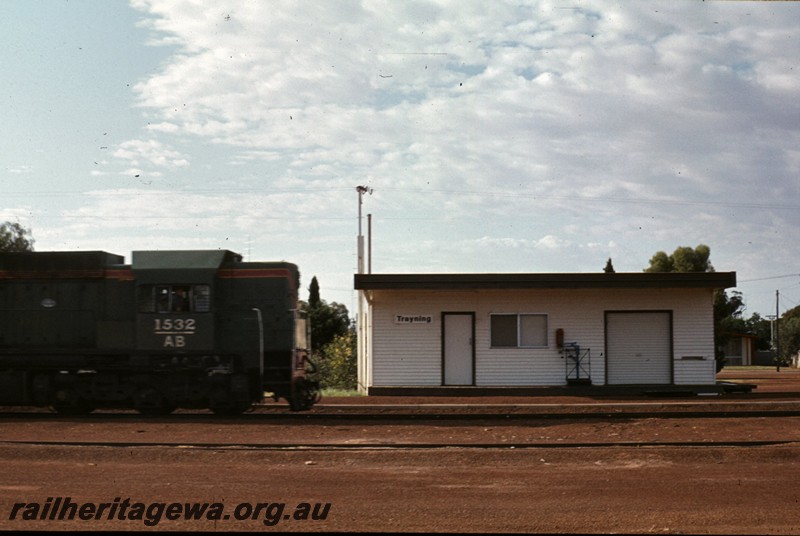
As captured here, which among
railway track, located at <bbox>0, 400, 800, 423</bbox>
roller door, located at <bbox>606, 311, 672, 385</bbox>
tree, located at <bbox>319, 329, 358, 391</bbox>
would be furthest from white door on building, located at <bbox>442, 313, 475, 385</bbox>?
tree, located at <bbox>319, 329, 358, 391</bbox>

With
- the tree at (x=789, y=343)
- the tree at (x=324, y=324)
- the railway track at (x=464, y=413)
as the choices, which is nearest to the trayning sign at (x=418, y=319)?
the railway track at (x=464, y=413)

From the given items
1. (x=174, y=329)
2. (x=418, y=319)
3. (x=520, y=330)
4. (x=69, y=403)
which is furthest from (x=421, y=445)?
(x=520, y=330)

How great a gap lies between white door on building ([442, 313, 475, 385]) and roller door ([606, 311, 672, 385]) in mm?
4443

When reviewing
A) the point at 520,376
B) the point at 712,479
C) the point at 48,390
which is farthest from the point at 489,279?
the point at 712,479

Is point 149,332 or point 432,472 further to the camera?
point 149,332

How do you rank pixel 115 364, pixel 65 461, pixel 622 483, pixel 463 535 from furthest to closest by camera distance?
pixel 115 364 → pixel 65 461 → pixel 622 483 → pixel 463 535

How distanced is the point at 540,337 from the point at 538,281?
2029 mm

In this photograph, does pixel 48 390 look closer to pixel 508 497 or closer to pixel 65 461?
pixel 65 461

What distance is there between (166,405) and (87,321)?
8.58 feet

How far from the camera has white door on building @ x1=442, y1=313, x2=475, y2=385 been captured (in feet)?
89.4

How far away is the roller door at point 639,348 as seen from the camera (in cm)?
2731

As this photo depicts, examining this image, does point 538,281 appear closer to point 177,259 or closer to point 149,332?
point 177,259

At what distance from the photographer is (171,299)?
18641mm

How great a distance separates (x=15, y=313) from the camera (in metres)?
19.3
